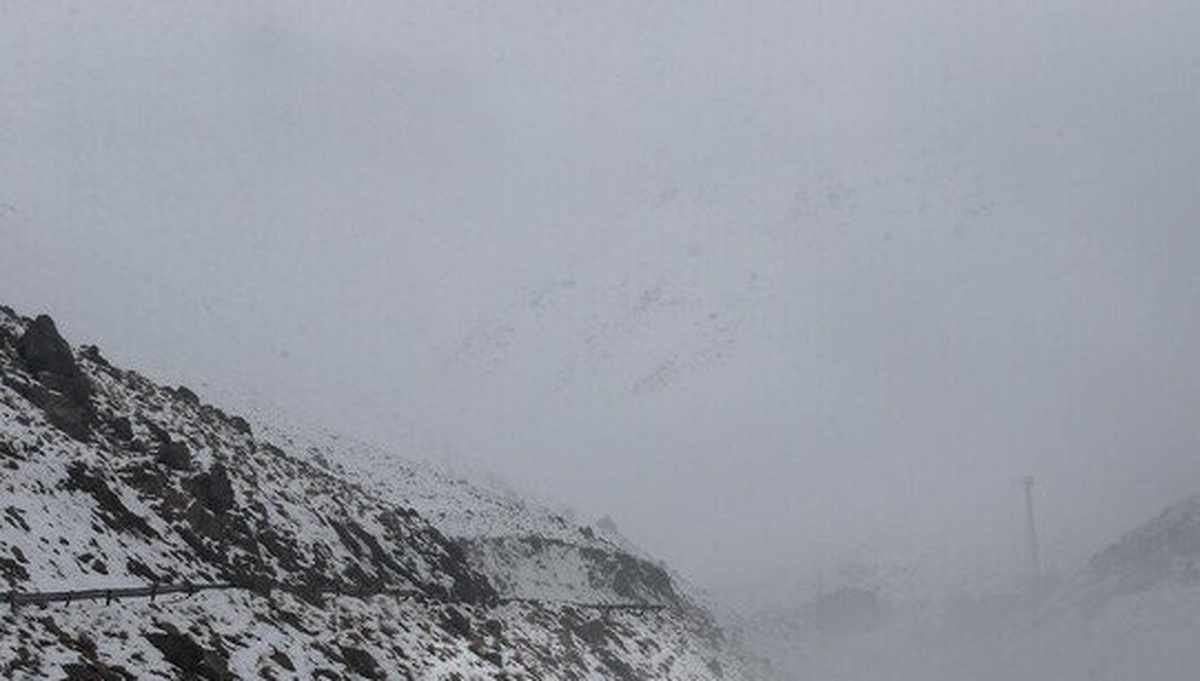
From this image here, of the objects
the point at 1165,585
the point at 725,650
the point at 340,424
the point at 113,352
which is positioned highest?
the point at 1165,585

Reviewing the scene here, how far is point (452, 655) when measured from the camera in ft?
94.4

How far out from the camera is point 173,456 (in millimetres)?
29594

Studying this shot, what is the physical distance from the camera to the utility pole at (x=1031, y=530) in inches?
5384

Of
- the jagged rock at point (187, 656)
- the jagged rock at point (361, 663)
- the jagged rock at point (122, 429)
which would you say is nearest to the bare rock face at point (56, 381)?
the jagged rock at point (122, 429)

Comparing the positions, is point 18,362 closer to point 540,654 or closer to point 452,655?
point 452,655

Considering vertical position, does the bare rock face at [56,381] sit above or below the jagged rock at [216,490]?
above

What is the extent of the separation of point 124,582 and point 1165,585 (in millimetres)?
103273

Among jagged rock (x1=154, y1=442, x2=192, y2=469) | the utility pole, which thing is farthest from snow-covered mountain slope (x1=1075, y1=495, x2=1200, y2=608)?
jagged rock (x1=154, y1=442, x2=192, y2=469)

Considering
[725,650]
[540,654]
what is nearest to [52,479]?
[540,654]

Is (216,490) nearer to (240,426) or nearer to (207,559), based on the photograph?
(207,559)

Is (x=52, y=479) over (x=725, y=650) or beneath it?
beneath

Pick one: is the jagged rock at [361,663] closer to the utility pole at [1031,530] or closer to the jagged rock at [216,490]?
the jagged rock at [216,490]

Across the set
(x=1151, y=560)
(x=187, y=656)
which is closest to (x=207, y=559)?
(x=187, y=656)

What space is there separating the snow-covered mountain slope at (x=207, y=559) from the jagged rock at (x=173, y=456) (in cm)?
6
